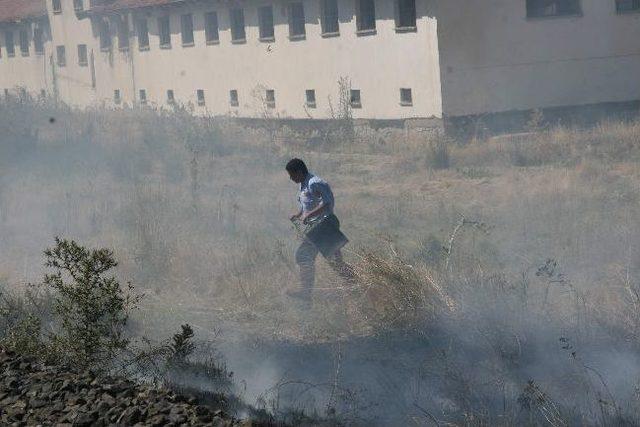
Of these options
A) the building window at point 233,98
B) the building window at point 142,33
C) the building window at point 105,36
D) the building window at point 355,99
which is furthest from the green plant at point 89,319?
the building window at point 105,36

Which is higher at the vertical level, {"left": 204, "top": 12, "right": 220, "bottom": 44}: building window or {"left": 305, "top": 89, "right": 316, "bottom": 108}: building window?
{"left": 204, "top": 12, "right": 220, "bottom": 44}: building window

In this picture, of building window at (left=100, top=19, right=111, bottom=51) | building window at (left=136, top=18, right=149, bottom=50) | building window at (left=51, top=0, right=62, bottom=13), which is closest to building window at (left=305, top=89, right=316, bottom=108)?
building window at (left=136, top=18, right=149, bottom=50)

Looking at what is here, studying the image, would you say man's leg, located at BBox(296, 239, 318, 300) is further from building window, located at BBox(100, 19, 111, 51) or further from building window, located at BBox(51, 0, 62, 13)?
building window, located at BBox(51, 0, 62, 13)

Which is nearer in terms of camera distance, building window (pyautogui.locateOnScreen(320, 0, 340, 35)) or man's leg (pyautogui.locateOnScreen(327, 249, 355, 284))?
man's leg (pyautogui.locateOnScreen(327, 249, 355, 284))

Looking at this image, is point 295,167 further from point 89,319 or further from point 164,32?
point 164,32

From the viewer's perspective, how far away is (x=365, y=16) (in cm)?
2597

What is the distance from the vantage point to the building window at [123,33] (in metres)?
38.6

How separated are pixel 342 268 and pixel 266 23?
2154cm

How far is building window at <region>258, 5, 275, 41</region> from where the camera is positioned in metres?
29.9

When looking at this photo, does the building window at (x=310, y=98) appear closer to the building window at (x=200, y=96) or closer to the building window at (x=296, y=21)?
the building window at (x=296, y=21)

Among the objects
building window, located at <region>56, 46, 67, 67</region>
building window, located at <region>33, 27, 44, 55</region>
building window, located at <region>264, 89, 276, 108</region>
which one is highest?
building window, located at <region>33, 27, 44, 55</region>

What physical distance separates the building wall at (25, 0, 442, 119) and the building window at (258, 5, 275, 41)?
193 mm

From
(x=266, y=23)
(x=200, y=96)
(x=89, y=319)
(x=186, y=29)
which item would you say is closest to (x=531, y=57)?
(x=266, y=23)

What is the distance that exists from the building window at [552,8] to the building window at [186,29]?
13.6 m
